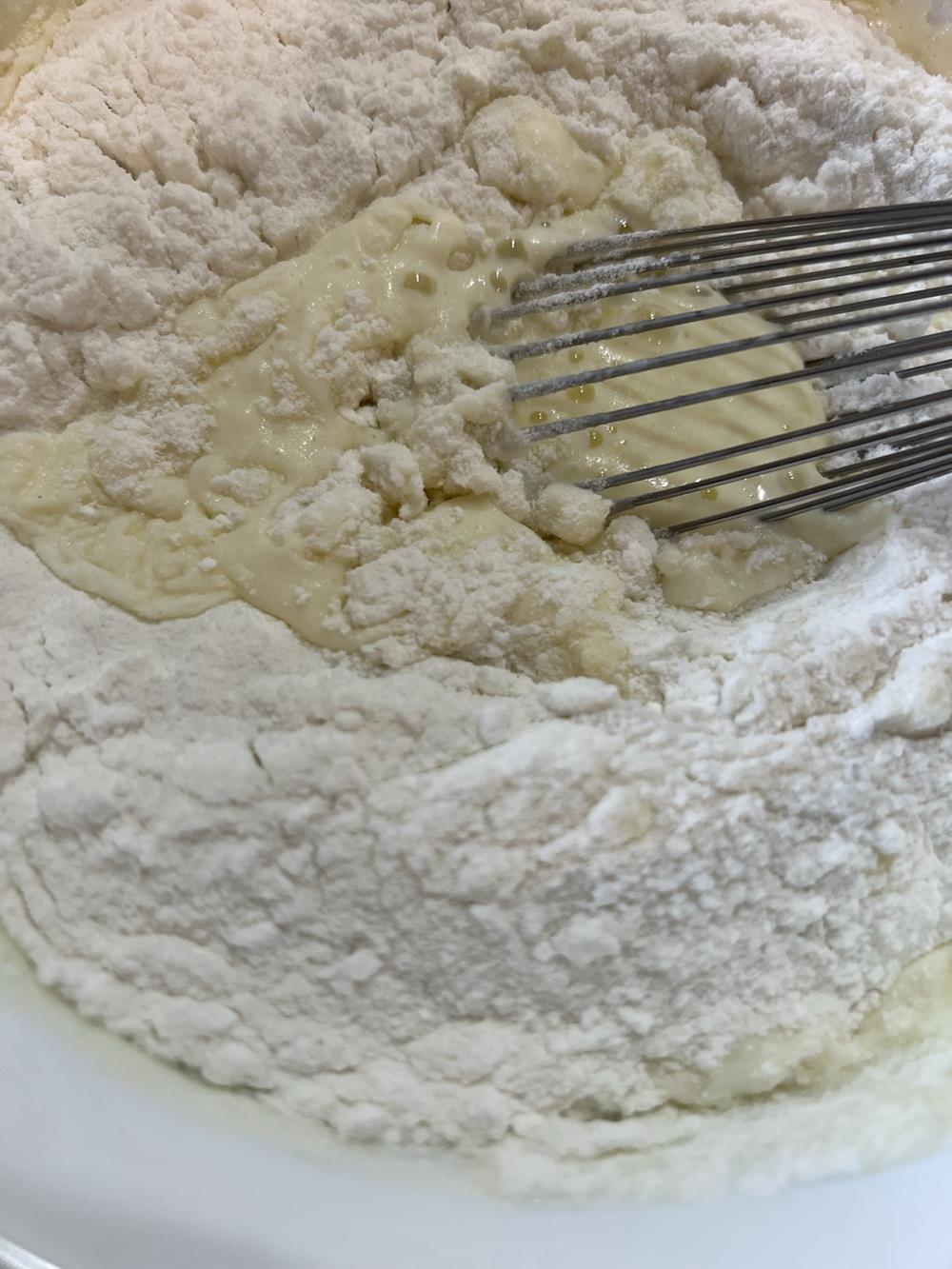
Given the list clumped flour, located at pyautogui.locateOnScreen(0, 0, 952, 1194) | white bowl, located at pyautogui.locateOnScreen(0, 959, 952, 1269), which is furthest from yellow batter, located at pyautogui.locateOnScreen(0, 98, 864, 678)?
white bowl, located at pyautogui.locateOnScreen(0, 959, 952, 1269)

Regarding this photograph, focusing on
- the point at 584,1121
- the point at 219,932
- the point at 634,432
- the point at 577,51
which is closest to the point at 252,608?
the point at 219,932

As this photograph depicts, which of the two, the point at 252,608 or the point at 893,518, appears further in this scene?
the point at 893,518

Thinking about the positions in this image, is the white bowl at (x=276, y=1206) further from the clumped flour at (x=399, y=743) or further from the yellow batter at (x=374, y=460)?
the yellow batter at (x=374, y=460)

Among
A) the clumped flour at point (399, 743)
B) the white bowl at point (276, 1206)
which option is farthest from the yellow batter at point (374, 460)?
the white bowl at point (276, 1206)

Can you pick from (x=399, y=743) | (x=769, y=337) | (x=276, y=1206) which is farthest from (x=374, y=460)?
(x=276, y=1206)

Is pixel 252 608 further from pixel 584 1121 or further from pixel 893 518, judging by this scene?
pixel 893 518

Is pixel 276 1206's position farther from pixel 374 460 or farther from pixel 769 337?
pixel 769 337
